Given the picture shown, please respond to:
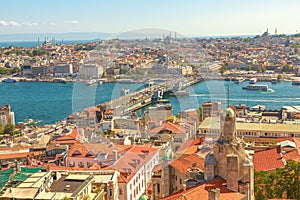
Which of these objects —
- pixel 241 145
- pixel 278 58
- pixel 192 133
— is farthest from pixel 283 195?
pixel 278 58

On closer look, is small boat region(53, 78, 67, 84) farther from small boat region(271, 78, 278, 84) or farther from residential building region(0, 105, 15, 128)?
residential building region(0, 105, 15, 128)

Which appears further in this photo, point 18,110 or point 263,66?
point 263,66

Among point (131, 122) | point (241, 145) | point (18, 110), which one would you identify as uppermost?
point (241, 145)

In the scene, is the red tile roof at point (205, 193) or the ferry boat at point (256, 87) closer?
the red tile roof at point (205, 193)

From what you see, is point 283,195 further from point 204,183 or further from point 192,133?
point 192,133

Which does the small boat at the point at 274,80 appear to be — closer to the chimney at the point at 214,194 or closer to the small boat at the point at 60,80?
the small boat at the point at 60,80

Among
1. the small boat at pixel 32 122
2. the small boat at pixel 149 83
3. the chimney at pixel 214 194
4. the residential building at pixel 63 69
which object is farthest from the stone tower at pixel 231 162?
the residential building at pixel 63 69

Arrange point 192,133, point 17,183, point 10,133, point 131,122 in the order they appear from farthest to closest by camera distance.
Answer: point 10,133, point 131,122, point 192,133, point 17,183
